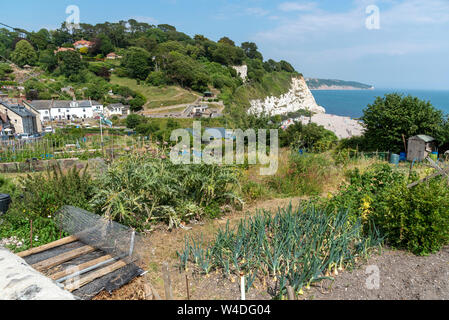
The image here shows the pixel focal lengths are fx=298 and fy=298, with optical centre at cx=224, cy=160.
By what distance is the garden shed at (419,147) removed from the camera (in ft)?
46.2

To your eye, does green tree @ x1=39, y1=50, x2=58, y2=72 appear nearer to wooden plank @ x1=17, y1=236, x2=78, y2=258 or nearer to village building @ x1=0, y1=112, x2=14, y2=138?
village building @ x1=0, y1=112, x2=14, y2=138

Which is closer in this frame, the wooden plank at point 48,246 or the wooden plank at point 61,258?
the wooden plank at point 61,258

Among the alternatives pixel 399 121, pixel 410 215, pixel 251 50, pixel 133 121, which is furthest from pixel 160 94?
pixel 251 50

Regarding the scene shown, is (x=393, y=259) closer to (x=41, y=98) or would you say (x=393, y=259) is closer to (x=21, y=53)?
(x=41, y=98)

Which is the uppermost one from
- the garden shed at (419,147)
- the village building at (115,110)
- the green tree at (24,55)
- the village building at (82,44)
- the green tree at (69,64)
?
the village building at (82,44)

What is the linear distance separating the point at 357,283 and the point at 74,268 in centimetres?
324

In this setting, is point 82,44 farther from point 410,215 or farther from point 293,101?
point 410,215

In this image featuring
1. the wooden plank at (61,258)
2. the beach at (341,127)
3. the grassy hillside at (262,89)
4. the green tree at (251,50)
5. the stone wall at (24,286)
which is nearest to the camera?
the stone wall at (24,286)

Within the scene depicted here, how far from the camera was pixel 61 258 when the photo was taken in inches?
150

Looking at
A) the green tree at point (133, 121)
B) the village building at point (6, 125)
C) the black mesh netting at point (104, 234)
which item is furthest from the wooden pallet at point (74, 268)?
the green tree at point (133, 121)

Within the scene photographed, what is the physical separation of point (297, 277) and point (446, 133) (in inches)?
609

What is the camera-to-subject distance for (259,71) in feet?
312

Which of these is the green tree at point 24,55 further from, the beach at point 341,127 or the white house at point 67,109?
the beach at point 341,127

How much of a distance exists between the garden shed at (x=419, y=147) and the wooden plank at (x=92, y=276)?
14730 millimetres
